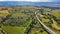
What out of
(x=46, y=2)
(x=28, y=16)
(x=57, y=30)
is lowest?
(x=57, y=30)

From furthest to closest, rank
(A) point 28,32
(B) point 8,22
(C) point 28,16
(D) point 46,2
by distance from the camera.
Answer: (D) point 46,2
(C) point 28,16
(B) point 8,22
(A) point 28,32

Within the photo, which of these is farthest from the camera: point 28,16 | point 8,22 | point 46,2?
point 46,2

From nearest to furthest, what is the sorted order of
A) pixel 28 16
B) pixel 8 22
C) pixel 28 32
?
pixel 28 32
pixel 8 22
pixel 28 16

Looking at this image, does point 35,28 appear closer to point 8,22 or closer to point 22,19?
point 22,19

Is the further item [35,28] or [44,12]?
[44,12]

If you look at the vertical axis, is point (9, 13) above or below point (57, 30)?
above

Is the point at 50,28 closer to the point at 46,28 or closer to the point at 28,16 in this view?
the point at 46,28

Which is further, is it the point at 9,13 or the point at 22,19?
the point at 9,13

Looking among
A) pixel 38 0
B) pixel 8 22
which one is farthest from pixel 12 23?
pixel 38 0

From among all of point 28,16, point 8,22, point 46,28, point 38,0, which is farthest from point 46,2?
point 8,22
